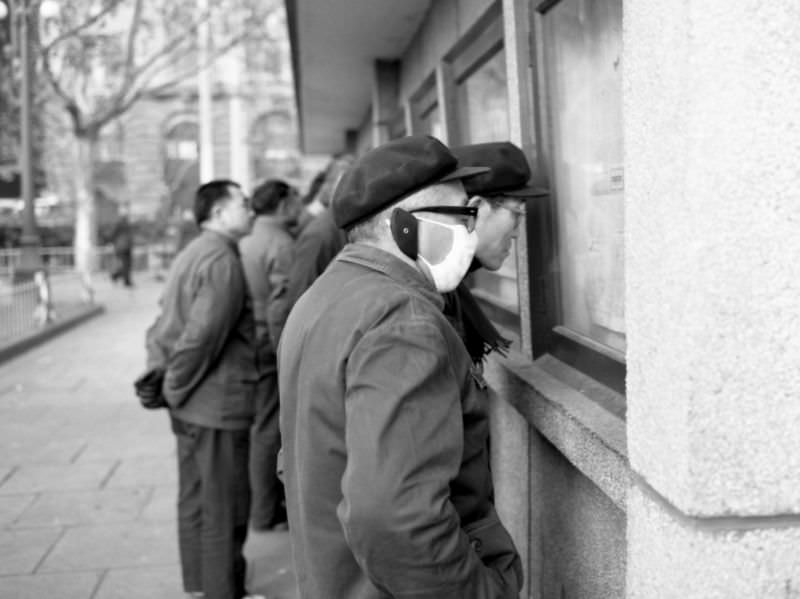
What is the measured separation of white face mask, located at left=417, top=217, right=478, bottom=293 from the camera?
2.15m

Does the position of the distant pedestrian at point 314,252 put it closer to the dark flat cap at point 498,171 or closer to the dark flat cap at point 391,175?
the dark flat cap at point 498,171

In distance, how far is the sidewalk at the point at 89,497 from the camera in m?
4.90

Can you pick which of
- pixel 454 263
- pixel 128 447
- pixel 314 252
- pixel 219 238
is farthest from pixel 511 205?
pixel 128 447

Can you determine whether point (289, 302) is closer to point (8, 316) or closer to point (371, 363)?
point (371, 363)

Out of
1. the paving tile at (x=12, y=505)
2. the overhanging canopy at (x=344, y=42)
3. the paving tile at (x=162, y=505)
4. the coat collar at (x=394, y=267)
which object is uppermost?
the overhanging canopy at (x=344, y=42)

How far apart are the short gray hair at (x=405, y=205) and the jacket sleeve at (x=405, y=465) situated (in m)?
0.32

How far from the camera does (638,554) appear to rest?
1940 mm

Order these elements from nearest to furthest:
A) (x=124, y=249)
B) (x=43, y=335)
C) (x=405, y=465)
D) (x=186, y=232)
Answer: (x=405, y=465)
(x=186, y=232)
(x=43, y=335)
(x=124, y=249)

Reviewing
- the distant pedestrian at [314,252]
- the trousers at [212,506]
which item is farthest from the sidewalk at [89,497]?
the distant pedestrian at [314,252]

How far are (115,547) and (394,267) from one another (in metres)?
3.88

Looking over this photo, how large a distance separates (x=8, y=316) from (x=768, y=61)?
13416 mm

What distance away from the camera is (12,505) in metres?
6.12

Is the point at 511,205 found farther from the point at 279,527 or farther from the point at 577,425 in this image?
the point at 279,527

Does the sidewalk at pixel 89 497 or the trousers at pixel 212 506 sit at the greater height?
the trousers at pixel 212 506
